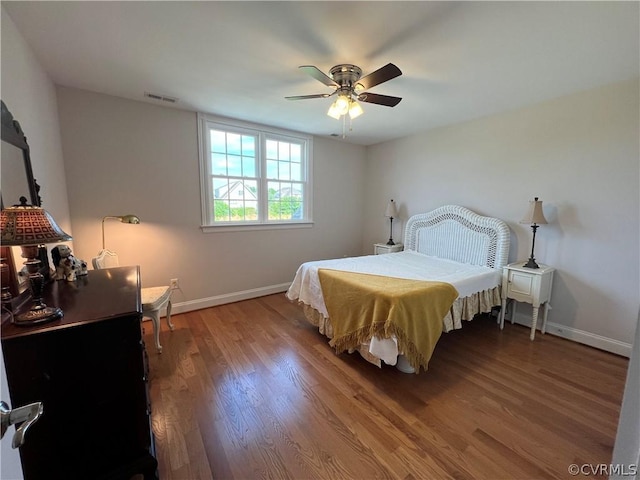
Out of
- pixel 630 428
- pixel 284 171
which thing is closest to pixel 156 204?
pixel 284 171

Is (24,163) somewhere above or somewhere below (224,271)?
above

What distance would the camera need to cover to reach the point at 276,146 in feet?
13.2

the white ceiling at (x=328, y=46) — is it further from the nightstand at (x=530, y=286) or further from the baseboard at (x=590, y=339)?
the baseboard at (x=590, y=339)

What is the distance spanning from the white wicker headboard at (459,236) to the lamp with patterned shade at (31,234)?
148 inches

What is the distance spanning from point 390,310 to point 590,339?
91.2 inches

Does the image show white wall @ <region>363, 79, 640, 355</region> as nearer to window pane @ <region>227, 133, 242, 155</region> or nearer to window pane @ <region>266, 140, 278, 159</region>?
window pane @ <region>266, 140, 278, 159</region>

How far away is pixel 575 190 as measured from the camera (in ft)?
8.95

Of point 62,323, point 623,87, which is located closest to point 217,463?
point 62,323

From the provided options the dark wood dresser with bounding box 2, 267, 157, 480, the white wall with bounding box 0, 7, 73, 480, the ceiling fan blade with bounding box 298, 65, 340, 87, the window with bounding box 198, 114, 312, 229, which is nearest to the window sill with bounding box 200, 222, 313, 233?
the window with bounding box 198, 114, 312, 229

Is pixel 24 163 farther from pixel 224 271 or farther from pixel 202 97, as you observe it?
pixel 224 271

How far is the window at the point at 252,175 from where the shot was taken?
11.5 feet

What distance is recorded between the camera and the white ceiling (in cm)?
158

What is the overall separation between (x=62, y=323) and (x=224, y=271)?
8.64 ft

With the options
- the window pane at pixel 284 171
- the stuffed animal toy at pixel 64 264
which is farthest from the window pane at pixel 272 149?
the stuffed animal toy at pixel 64 264
